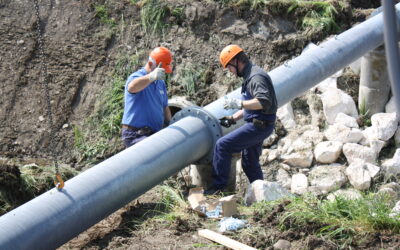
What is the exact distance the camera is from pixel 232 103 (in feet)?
22.7

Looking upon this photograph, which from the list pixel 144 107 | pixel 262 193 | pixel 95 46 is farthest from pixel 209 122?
pixel 95 46

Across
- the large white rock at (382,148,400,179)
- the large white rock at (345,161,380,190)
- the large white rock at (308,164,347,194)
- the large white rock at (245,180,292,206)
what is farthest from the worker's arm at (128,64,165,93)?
the large white rock at (382,148,400,179)

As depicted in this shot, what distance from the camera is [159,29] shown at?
10719 mm

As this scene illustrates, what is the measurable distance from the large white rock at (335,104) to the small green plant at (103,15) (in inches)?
151

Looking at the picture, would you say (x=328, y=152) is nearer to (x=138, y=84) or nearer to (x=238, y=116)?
(x=238, y=116)

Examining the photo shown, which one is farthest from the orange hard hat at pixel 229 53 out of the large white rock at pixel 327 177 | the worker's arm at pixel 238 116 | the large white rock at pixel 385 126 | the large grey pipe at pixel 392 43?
the large grey pipe at pixel 392 43

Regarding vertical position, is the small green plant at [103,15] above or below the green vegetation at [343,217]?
above

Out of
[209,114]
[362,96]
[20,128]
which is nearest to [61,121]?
[20,128]

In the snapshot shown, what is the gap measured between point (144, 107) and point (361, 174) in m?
2.82

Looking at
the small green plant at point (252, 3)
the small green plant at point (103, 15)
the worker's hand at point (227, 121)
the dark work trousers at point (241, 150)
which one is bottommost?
the dark work trousers at point (241, 150)

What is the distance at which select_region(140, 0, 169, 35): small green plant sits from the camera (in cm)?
1070

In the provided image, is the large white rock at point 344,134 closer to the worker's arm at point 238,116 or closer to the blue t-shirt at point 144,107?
the worker's arm at point 238,116

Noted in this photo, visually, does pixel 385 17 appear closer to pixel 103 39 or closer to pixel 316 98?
pixel 316 98

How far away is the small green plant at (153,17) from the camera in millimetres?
10703
